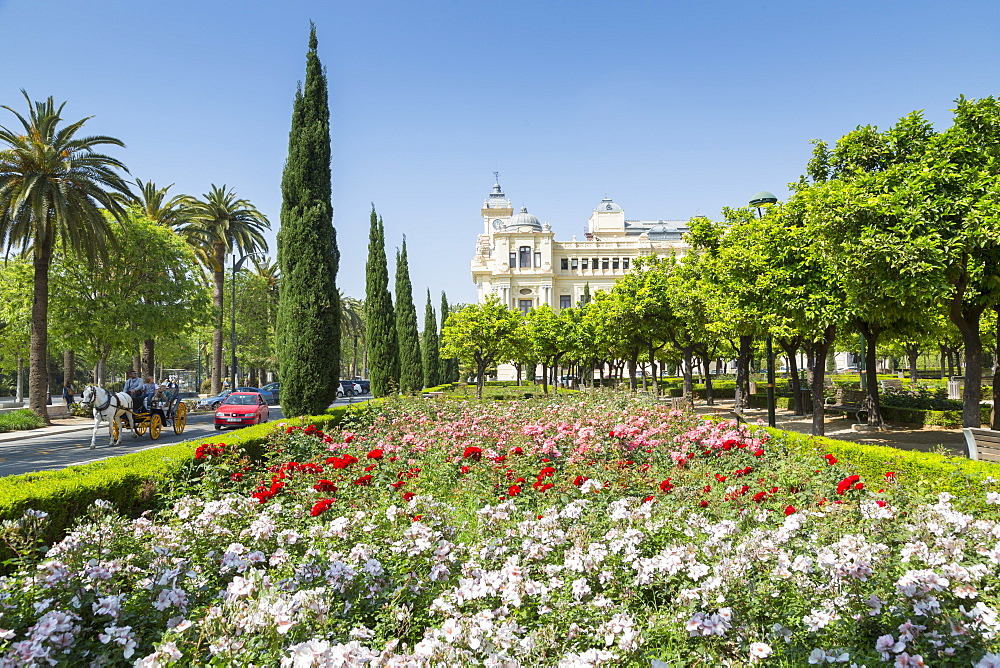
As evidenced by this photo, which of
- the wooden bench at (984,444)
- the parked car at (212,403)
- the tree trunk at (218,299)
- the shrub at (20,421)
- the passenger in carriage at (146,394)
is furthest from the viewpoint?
the tree trunk at (218,299)

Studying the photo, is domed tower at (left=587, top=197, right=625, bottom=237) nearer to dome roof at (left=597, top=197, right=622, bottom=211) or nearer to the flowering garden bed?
dome roof at (left=597, top=197, right=622, bottom=211)

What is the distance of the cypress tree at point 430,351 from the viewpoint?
→ 42.9m

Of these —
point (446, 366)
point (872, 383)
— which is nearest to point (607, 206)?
point (446, 366)

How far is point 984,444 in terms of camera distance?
8547mm

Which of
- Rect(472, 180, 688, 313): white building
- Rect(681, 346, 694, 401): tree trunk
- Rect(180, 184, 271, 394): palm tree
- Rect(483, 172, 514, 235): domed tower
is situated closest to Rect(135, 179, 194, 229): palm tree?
Rect(180, 184, 271, 394): palm tree

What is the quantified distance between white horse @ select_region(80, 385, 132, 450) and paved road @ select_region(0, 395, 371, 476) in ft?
1.64

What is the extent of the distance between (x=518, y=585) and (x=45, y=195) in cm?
2284

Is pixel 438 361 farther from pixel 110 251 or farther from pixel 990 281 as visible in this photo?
pixel 990 281

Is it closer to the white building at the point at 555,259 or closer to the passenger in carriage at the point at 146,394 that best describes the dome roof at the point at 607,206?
the white building at the point at 555,259

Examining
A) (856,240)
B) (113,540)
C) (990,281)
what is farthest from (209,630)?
(990,281)

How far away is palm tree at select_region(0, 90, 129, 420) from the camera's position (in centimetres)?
1959

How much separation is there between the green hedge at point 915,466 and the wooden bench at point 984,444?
4.36ft

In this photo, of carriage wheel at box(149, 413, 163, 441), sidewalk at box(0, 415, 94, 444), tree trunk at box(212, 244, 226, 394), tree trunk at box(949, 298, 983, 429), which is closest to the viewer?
tree trunk at box(949, 298, 983, 429)

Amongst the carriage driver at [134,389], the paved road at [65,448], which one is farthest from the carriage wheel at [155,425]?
the carriage driver at [134,389]
